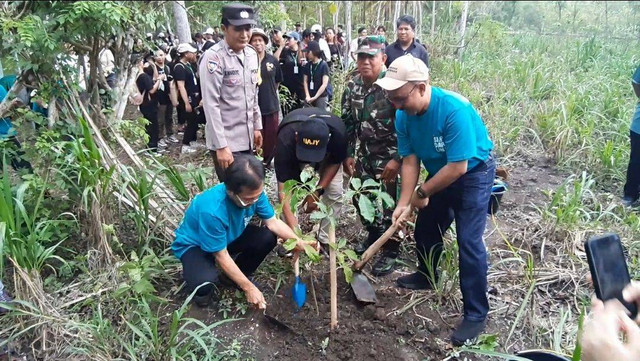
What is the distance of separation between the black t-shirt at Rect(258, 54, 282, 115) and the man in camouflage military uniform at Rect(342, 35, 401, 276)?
7.07 feet

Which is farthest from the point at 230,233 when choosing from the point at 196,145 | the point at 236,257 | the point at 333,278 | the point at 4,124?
the point at 196,145

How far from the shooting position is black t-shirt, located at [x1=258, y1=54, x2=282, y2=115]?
5414mm

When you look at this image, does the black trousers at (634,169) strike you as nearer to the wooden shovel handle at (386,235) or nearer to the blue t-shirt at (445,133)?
the blue t-shirt at (445,133)

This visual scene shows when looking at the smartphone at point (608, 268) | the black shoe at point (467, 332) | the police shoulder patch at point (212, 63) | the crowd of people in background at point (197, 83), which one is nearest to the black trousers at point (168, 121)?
the crowd of people in background at point (197, 83)

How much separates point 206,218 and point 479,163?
1.53 metres

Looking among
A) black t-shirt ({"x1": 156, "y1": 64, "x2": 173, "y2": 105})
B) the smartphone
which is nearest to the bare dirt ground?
the smartphone

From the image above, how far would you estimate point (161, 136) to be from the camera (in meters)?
7.11

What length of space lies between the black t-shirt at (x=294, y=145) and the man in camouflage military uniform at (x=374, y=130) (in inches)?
6.9

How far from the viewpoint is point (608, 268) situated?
1.44 metres

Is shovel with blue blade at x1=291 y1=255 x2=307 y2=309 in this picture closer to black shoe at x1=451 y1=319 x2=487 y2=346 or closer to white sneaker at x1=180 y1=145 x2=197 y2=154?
black shoe at x1=451 y1=319 x2=487 y2=346

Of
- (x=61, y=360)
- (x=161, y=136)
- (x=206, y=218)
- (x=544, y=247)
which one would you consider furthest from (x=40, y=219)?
(x=161, y=136)

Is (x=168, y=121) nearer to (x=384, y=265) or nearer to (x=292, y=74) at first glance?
(x=292, y=74)

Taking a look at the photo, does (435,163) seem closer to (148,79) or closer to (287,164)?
(287,164)

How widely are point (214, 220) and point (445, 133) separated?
1.33 metres
